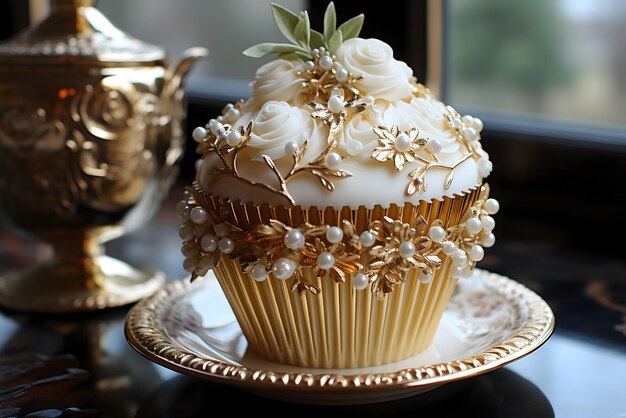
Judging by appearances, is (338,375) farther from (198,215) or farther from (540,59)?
(540,59)

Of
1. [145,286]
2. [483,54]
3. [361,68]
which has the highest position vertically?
[361,68]

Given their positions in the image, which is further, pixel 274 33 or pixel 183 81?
pixel 274 33

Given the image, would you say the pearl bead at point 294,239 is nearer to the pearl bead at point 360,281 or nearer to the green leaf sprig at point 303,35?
the pearl bead at point 360,281

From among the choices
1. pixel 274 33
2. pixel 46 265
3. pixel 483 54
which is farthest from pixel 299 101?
pixel 274 33

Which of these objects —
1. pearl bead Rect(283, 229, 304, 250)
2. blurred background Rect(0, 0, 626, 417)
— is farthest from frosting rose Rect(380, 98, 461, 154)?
blurred background Rect(0, 0, 626, 417)

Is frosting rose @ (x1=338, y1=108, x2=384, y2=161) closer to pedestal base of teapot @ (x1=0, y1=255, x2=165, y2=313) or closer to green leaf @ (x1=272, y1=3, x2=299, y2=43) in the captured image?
green leaf @ (x1=272, y1=3, x2=299, y2=43)

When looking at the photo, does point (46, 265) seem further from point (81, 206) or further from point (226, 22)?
point (226, 22)

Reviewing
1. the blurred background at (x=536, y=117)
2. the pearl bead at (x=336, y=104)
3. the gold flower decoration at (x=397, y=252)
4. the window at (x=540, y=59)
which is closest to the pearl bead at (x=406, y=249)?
the gold flower decoration at (x=397, y=252)
